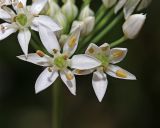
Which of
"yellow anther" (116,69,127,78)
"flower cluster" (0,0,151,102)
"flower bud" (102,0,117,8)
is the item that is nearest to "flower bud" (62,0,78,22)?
"flower cluster" (0,0,151,102)

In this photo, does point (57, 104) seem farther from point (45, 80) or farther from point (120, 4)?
point (120, 4)

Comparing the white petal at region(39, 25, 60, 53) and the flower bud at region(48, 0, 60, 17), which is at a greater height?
the flower bud at region(48, 0, 60, 17)

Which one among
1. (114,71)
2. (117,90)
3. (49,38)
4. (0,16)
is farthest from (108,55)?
(117,90)

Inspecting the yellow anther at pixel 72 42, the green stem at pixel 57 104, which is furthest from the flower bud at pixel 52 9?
the green stem at pixel 57 104

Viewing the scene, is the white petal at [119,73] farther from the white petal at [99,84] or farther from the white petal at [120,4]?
the white petal at [120,4]

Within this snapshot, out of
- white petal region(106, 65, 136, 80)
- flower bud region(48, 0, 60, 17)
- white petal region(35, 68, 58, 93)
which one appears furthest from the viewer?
flower bud region(48, 0, 60, 17)

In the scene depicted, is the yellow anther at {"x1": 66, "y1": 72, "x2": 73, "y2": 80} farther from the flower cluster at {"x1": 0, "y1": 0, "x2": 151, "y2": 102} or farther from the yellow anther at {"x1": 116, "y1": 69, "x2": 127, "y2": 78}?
the yellow anther at {"x1": 116, "y1": 69, "x2": 127, "y2": 78}

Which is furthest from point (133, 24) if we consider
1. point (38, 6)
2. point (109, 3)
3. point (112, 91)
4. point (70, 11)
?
point (112, 91)
